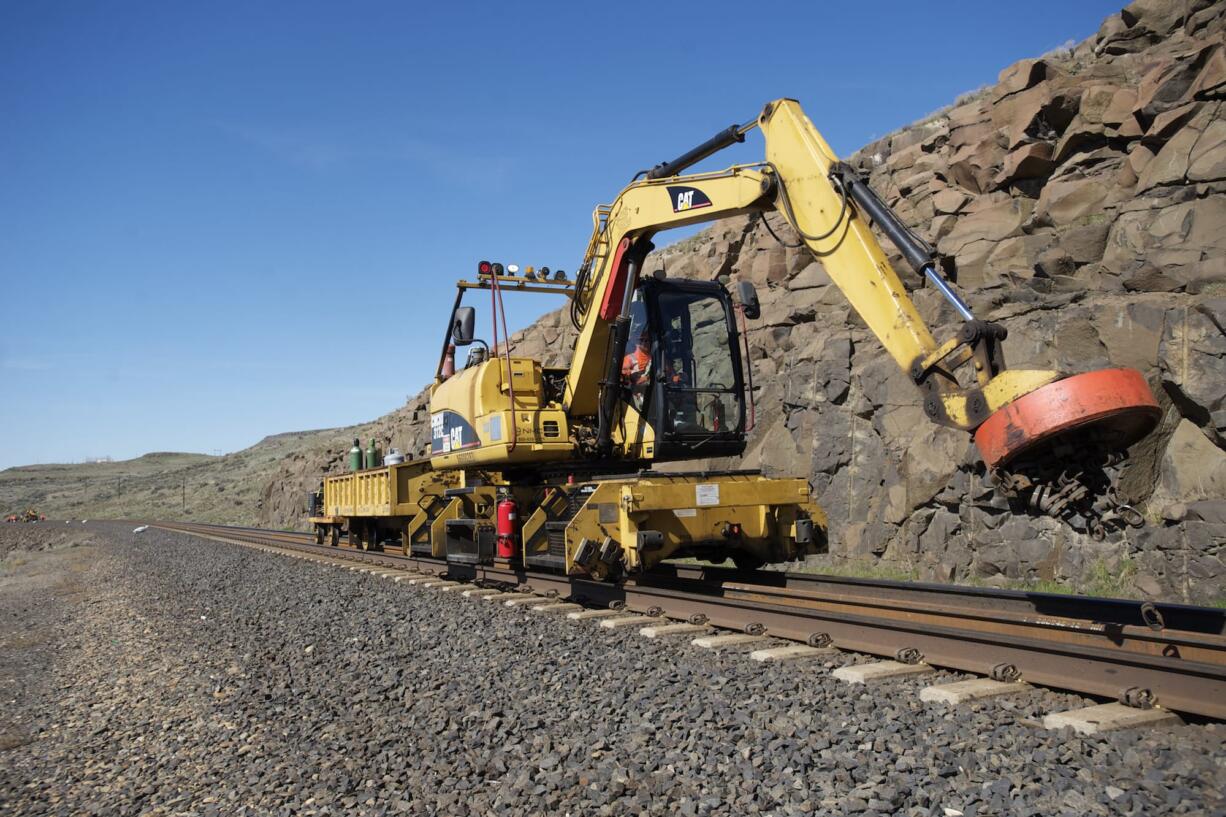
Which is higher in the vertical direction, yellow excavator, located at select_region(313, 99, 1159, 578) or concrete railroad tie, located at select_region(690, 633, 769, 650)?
yellow excavator, located at select_region(313, 99, 1159, 578)

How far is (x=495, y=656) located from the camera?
728 cm

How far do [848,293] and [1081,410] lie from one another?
2.52m

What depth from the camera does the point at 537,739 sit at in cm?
505

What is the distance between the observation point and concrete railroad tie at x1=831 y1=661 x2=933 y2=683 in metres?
5.88

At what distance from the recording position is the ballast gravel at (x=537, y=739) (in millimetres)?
4039

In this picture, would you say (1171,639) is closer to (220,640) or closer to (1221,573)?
(1221,573)

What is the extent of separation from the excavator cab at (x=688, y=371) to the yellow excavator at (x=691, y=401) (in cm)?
2

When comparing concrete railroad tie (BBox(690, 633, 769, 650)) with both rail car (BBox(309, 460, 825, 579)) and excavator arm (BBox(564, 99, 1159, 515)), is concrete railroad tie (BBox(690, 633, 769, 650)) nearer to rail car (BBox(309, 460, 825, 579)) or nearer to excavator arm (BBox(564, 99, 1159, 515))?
rail car (BBox(309, 460, 825, 579))

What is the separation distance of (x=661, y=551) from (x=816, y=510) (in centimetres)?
209

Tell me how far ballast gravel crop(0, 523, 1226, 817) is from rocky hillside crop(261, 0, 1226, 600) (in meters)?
5.89

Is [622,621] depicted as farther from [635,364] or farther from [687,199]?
[687,199]

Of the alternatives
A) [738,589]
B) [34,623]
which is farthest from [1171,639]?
[34,623]

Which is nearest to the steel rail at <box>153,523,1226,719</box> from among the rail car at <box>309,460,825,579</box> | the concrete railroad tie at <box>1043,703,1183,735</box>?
the concrete railroad tie at <box>1043,703,1183,735</box>

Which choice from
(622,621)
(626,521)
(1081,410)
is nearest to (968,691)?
(1081,410)
